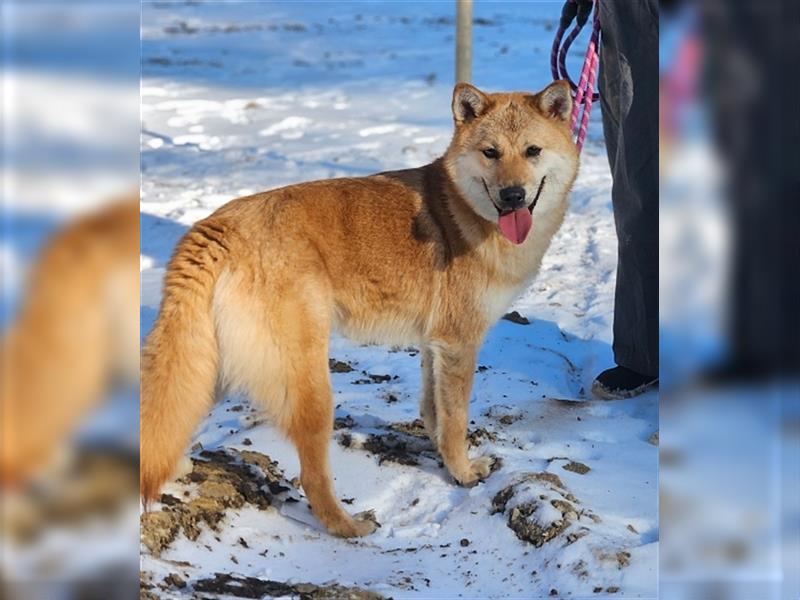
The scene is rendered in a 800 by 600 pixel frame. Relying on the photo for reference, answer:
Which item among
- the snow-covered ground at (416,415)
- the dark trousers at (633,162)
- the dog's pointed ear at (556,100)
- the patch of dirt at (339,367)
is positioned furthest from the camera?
the patch of dirt at (339,367)

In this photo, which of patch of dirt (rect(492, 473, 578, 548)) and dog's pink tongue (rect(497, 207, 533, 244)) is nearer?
patch of dirt (rect(492, 473, 578, 548))

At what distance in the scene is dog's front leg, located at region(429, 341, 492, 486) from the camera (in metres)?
3.56

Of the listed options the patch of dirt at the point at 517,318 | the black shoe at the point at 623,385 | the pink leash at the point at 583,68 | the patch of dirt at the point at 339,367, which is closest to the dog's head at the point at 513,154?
the pink leash at the point at 583,68

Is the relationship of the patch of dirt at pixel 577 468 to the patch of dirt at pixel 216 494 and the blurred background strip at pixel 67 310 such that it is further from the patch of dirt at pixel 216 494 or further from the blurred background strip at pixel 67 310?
the blurred background strip at pixel 67 310

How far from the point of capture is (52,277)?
0.85m

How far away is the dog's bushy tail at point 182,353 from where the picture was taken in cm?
277

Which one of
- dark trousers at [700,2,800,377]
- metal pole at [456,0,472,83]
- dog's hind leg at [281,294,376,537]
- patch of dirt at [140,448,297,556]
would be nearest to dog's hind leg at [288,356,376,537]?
dog's hind leg at [281,294,376,537]

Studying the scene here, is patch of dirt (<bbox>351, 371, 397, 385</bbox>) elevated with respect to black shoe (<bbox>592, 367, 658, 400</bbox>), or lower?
lower

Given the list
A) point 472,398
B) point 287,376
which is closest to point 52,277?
point 287,376

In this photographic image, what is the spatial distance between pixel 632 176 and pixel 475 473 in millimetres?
1464

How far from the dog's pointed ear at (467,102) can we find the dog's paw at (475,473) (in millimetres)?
1314

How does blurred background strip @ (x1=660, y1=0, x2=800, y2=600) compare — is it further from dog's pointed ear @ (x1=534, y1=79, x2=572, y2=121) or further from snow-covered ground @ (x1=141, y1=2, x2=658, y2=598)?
dog's pointed ear @ (x1=534, y1=79, x2=572, y2=121)

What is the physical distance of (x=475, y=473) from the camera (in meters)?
3.57

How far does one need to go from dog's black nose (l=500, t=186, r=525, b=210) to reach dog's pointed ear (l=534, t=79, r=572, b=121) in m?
0.39
